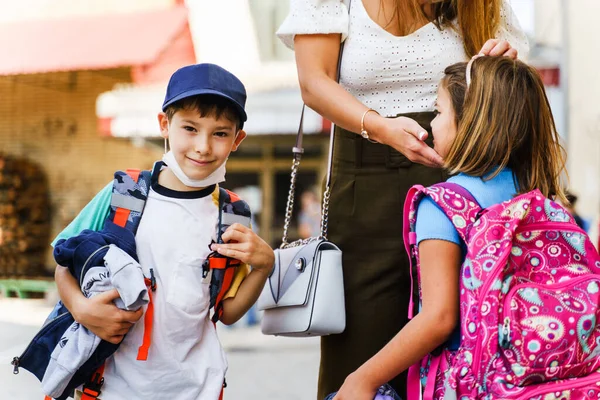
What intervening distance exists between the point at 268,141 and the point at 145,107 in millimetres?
2455

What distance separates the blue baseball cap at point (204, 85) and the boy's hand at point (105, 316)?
22.7 inches

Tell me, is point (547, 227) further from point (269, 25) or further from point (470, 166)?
point (269, 25)

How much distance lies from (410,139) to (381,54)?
39 cm

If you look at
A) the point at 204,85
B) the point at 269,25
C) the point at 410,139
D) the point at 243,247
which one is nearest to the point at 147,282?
the point at 243,247

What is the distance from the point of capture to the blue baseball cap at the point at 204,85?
6.91 feet

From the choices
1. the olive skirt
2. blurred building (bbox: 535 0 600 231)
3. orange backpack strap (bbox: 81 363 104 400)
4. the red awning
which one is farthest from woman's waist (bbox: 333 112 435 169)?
blurred building (bbox: 535 0 600 231)

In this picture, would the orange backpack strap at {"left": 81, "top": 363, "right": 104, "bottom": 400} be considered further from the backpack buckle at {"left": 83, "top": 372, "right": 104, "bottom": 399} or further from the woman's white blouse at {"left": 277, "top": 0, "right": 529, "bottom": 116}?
the woman's white blouse at {"left": 277, "top": 0, "right": 529, "bottom": 116}

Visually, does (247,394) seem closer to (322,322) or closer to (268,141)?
(322,322)

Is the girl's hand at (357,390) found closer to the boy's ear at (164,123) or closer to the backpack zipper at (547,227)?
the backpack zipper at (547,227)

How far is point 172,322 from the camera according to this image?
82.1 inches

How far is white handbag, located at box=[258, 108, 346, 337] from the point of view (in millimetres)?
2213

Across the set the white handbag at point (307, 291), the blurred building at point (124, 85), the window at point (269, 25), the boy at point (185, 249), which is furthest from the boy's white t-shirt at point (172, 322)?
the window at point (269, 25)

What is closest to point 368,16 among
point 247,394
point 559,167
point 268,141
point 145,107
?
point 559,167

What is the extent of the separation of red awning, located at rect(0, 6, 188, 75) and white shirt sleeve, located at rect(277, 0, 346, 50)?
7.81m
